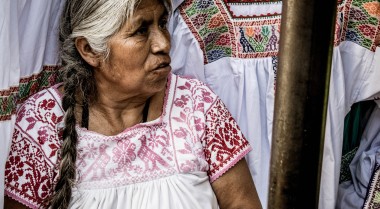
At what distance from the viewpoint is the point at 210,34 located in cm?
236

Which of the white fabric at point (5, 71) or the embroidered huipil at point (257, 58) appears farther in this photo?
the embroidered huipil at point (257, 58)

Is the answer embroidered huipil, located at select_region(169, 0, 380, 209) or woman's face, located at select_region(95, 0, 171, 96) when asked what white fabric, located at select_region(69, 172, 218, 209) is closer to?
woman's face, located at select_region(95, 0, 171, 96)

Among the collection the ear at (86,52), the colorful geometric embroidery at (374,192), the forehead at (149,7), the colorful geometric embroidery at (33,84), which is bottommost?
the colorful geometric embroidery at (374,192)

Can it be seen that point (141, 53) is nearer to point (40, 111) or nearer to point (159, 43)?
point (159, 43)

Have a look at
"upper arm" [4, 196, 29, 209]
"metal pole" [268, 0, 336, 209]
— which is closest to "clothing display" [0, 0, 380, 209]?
"upper arm" [4, 196, 29, 209]

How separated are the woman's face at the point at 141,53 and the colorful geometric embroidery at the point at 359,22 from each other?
29.8 inches

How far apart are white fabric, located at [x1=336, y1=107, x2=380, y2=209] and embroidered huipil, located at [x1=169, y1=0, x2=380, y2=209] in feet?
0.36

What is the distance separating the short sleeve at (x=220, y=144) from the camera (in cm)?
204

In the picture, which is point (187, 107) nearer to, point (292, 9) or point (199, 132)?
point (199, 132)

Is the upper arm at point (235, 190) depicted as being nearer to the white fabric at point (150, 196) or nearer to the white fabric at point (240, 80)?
the white fabric at point (150, 196)

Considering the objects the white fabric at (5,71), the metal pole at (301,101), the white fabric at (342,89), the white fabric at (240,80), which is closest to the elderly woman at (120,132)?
the white fabric at (5,71)

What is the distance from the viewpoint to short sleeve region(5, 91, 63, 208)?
1868 mm

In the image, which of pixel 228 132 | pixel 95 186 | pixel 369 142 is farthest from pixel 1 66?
pixel 369 142

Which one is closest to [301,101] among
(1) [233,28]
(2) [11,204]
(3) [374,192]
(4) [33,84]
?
(2) [11,204]
